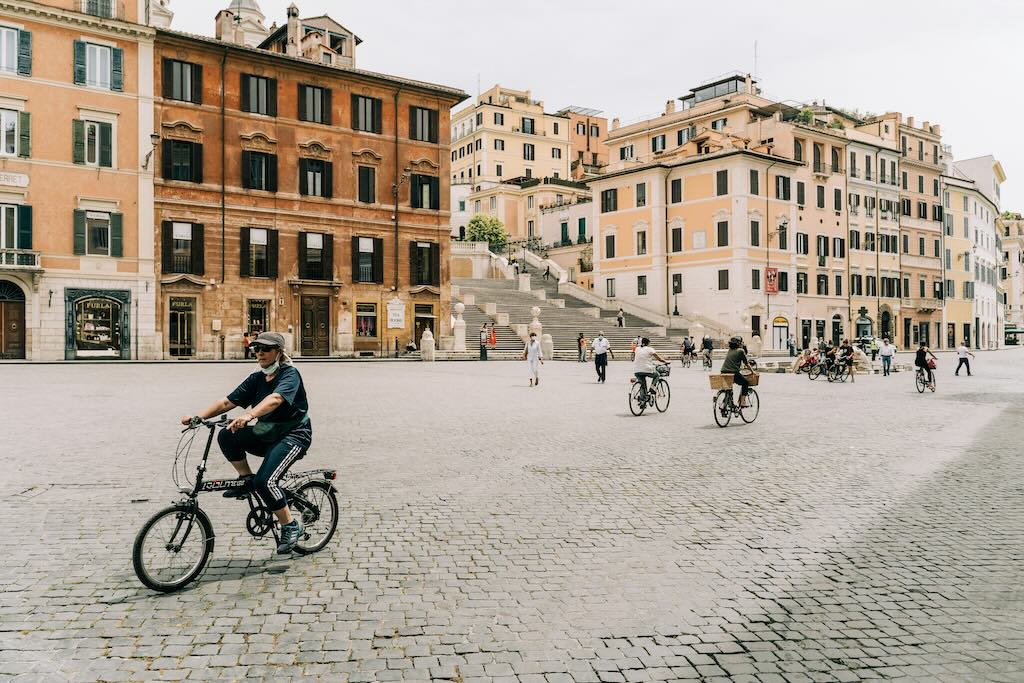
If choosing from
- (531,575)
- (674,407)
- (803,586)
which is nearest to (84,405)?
(674,407)

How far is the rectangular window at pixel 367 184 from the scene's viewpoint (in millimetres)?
43969

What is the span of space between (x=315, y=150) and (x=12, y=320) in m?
16.8

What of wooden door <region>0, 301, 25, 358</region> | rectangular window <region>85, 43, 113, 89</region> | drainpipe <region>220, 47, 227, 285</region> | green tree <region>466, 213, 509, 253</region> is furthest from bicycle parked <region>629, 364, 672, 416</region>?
green tree <region>466, 213, 509, 253</region>

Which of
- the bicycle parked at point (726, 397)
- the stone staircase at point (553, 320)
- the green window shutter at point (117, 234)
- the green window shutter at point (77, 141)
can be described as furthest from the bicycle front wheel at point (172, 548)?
the stone staircase at point (553, 320)

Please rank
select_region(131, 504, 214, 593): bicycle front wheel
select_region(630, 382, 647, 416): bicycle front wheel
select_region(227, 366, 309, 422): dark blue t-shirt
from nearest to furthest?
select_region(131, 504, 214, 593): bicycle front wheel
select_region(227, 366, 309, 422): dark blue t-shirt
select_region(630, 382, 647, 416): bicycle front wheel

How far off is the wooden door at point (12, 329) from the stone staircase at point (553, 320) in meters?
21.3

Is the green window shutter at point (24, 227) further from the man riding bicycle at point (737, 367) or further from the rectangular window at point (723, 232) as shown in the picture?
the rectangular window at point (723, 232)

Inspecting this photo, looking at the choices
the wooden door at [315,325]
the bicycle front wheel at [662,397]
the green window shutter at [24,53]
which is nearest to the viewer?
the bicycle front wheel at [662,397]

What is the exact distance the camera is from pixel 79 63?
117 feet

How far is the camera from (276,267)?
41125 mm

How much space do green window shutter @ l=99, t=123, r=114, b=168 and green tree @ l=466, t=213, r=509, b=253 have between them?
40.2 metres

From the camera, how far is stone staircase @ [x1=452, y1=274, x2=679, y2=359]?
45.5 m

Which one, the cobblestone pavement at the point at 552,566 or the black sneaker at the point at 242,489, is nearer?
the cobblestone pavement at the point at 552,566

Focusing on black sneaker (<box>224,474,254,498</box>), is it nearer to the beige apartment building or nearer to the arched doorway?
the beige apartment building
